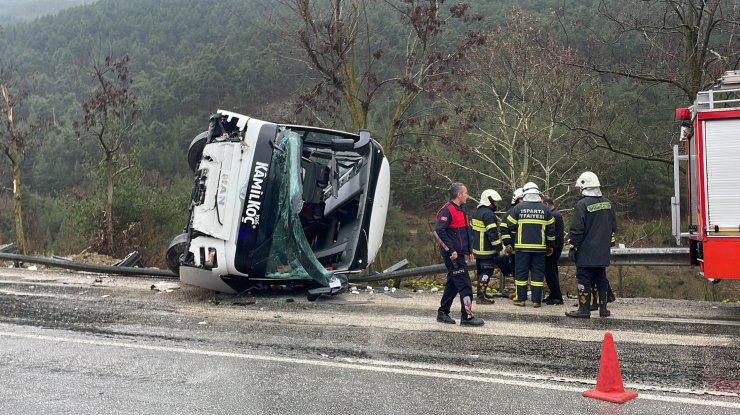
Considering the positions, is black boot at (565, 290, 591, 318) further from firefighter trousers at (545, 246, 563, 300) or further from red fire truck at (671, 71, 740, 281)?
red fire truck at (671, 71, 740, 281)

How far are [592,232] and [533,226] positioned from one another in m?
0.78

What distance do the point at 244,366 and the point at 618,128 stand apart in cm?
1834

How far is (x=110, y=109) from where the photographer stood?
2052cm

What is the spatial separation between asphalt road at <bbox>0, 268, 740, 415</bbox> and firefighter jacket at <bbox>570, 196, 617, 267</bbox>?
0.67 meters

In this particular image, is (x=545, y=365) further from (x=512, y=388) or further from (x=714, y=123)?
(x=714, y=123)

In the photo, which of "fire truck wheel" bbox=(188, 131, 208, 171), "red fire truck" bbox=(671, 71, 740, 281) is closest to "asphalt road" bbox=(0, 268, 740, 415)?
"red fire truck" bbox=(671, 71, 740, 281)

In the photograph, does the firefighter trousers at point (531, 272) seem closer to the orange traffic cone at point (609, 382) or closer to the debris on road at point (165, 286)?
the orange traffic cone at point (609, 382)

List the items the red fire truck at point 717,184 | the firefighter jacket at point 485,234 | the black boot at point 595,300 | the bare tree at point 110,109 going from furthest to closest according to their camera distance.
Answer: the bare tree at point 110,109 < the firefighter jacket at point 485,234 < the black boot at point 595,300 < the red fire truck at point 717,184

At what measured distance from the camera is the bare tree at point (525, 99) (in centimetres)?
2000

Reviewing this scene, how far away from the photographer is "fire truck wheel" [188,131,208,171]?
8.63 metres

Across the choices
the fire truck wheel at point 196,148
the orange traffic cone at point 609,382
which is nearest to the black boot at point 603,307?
the orange traffic cone at point 609,382

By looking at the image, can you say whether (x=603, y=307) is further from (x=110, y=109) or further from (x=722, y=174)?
(x=110, y=109)

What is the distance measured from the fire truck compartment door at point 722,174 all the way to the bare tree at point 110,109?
53.5 ft

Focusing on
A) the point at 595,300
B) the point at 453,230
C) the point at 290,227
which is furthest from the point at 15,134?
the point at 595,300
